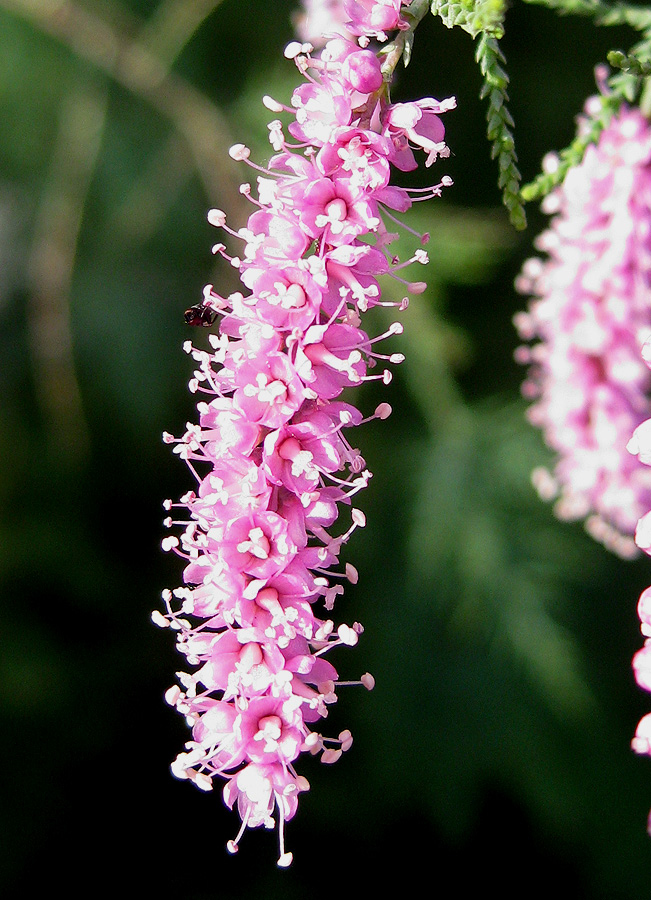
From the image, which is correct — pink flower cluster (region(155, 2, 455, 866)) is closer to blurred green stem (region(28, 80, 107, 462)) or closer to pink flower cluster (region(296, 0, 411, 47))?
pink flower cluster (region(296, 0, 411, 47))

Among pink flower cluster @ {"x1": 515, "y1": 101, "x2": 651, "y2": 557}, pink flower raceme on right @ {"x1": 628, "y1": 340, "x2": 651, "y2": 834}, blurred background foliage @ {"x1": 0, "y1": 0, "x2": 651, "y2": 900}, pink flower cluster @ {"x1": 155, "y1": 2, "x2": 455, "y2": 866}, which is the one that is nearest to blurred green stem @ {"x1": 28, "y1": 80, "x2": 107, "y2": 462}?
blurred background foliage @ {"x1": 0, "y1": 0, "x2": 651, "y2": 900}

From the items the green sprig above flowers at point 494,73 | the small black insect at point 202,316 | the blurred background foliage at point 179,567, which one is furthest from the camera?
the blurred background foliage at point 179,567

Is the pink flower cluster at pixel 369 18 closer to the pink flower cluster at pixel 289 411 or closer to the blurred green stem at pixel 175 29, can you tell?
the pink flower cluster at pixel 289 411

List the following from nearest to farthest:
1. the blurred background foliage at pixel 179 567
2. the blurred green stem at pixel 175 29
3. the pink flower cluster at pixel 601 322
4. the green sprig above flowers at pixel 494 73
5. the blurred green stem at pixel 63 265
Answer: the green sprig above flowers at pixel 494 73, the pink flower cluster at pixel 601 322, the blurred green stem at pixel 175 29, the blurred green stem at pixel 63 265, the blurred background foliage at pixel 179 567

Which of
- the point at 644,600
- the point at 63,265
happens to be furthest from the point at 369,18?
the point at 63,265

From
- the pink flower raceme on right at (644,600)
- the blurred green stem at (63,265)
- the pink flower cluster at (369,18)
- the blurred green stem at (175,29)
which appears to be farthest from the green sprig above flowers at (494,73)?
the blurred green stem at (63,265)

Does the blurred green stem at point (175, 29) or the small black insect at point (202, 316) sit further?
the blurred green stem at point (175, 29)

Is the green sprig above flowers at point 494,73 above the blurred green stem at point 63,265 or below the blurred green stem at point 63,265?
below
